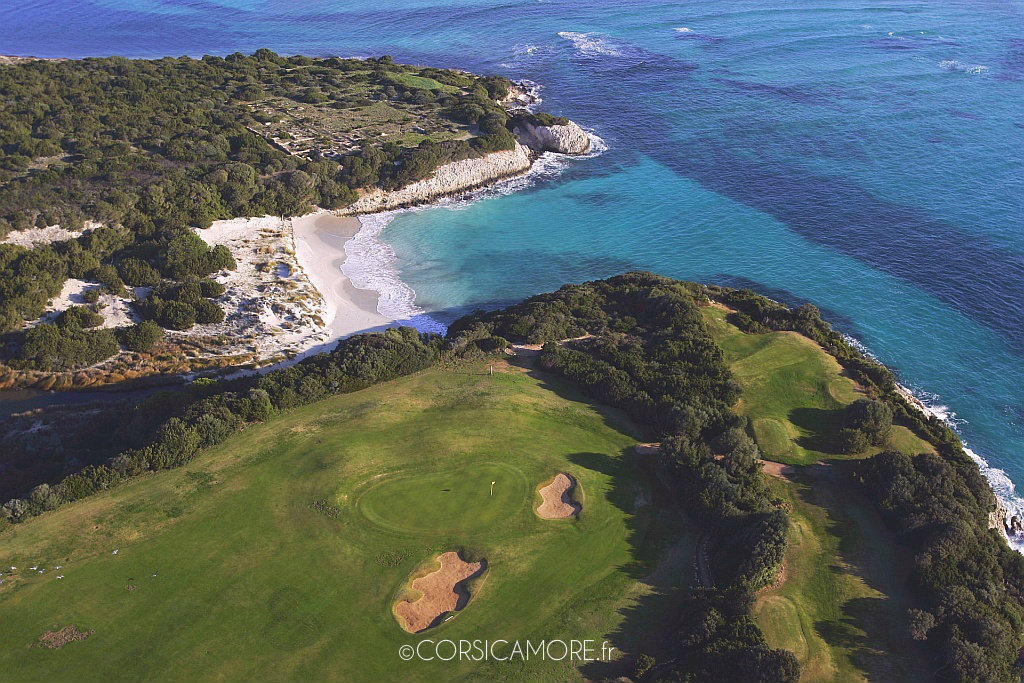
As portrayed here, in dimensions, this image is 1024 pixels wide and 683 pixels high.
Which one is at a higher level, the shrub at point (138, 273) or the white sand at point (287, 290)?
the shrub at point (138, 273)

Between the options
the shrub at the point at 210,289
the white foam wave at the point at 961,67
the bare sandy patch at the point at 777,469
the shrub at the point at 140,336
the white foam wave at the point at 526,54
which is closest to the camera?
the bare sandy patch at the point at 777,469

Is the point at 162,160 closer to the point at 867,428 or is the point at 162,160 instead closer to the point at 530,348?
the point at 530,348

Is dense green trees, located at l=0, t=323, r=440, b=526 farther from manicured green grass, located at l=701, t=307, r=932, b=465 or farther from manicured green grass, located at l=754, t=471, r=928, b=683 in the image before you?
manicured green grass, located at l=754, t=471, r=928, b=683

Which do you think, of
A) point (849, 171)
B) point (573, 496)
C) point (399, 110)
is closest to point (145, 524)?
point (573, 496)

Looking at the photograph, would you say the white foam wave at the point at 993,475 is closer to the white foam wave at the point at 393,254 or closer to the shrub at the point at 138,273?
the white foam wave at the point at 393,254

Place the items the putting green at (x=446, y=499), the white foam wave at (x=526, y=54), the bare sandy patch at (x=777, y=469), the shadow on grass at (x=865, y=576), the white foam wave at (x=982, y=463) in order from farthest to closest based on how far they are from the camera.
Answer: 1. the white foam wave at (x=526, y=54)
2. the white foam wave at (x=982, y=463)
3. the bare sandy patch at (x=777, y=469)
4. the putting green at (x=446, y=499)
5. the shadow on grass at (x=865, y=576)

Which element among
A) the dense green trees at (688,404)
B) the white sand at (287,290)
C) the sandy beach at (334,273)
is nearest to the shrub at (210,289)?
the white sand at (287,290)

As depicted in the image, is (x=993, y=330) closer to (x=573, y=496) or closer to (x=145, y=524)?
(x=573, y=496)
